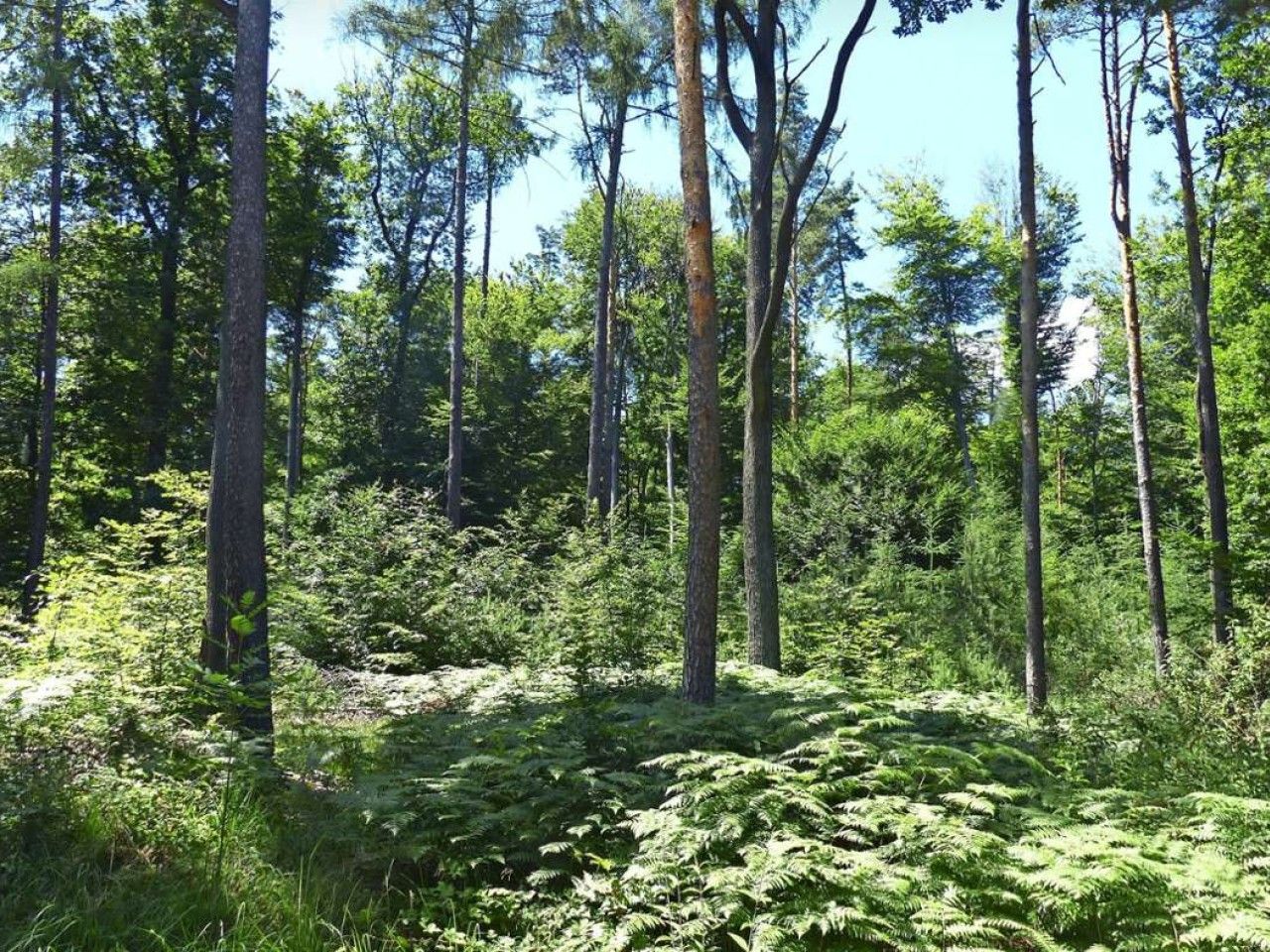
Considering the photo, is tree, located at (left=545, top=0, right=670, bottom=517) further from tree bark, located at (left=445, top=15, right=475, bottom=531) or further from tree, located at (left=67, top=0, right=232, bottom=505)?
tree, located at (left=67, top=0, right=232, bottom=505)

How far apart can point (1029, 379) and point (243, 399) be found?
9.17 meters

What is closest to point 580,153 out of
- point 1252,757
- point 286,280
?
point 286,280

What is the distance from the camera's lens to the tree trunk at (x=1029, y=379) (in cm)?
1014

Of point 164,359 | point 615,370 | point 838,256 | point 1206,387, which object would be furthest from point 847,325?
point 164,359

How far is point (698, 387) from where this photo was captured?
22.1 ft

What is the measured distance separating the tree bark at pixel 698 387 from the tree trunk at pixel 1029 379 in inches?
213

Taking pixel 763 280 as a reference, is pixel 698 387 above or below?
below

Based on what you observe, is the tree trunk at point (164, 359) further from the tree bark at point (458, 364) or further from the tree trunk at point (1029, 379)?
the tree trunk at point (1029, 379)

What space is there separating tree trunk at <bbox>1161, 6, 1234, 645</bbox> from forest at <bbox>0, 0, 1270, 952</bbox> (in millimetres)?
73

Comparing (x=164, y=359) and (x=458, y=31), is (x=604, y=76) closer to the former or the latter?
(x=458, y=31)

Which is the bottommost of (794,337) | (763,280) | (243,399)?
(243,399)

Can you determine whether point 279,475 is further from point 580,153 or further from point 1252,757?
point 1252,757

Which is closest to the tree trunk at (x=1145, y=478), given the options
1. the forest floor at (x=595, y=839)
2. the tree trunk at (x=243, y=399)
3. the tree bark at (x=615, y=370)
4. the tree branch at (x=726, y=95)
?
the forest floor at (x=595, y=839)

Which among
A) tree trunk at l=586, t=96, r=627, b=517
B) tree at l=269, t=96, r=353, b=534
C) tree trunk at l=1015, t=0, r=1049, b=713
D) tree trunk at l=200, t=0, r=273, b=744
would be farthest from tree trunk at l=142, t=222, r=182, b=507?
tree trunk at l=1015, t=0, r=1049, b=713
